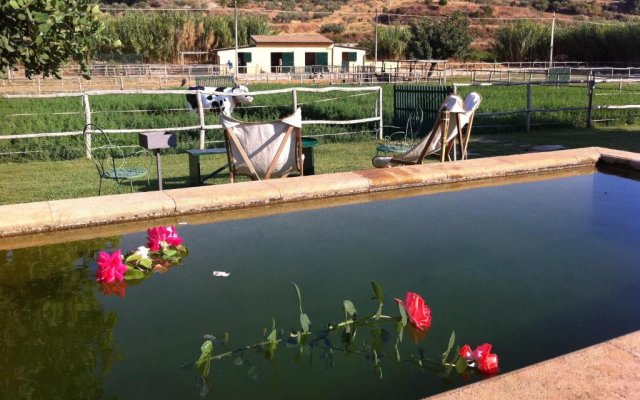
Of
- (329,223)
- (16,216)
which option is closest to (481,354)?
(329,223)

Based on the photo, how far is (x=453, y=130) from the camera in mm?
7094

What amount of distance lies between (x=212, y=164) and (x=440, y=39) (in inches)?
1660

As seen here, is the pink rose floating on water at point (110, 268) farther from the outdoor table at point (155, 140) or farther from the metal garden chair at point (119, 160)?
the metal garden chair at point (119, 160)

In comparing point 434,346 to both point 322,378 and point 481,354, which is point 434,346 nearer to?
point 481,354

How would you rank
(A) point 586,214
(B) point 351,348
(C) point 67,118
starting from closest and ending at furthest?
(B) point 351,348 < (A) point 586,214 < (C) point 67,118

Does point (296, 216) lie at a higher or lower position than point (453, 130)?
lower

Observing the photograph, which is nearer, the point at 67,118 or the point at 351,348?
the point at 351,348

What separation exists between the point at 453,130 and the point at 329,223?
9.02ft

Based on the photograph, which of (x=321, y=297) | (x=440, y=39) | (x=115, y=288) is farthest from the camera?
(x=440, y=39)

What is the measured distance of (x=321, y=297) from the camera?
350 cm

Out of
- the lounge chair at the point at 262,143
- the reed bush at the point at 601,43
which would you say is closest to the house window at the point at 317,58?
the reed bush at the point at 601,43

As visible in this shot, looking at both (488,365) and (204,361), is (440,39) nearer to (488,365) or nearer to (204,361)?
(488,365)

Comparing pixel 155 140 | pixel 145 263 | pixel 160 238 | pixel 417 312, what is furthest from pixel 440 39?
pixel 417 312

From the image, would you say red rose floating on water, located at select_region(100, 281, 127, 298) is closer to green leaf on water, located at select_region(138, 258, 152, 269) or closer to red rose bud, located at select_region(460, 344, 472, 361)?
green leaf on water, located at select_region(138, 258, 152, 269)
